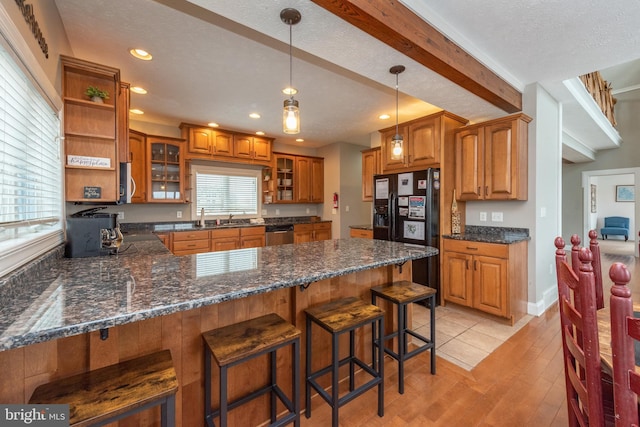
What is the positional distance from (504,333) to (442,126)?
2313mm

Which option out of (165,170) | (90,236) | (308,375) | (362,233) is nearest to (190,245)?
(165,170)

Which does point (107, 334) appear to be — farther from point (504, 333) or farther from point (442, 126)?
point (442, 126)

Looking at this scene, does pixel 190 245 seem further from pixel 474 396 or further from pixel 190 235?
pixel 474 396

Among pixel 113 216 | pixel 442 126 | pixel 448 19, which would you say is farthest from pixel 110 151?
pixel 442 126

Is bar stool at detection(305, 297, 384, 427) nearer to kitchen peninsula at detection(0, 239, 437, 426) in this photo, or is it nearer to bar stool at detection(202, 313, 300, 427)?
kitchen peninsula at detection(0, 239, 437, 426)

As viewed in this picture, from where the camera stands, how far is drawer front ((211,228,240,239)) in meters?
4.40

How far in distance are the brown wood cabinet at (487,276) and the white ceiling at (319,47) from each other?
1.56 meters

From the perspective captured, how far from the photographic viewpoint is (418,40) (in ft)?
6.13

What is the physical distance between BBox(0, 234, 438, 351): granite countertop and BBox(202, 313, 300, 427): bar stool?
27 cm

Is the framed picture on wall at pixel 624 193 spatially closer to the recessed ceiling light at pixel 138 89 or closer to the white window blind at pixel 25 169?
the recessed ceiling light at pixel 138 89

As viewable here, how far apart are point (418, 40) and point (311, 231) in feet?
13.6

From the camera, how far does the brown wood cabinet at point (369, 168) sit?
4.74 meters

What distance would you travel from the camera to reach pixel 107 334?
103 centimetres

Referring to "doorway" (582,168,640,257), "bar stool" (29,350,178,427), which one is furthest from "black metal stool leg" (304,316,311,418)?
"doorway" (582,168,640,257)
